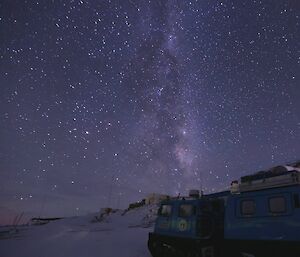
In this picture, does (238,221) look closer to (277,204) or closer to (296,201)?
(277,204)

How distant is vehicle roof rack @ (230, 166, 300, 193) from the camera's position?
33.7 feet

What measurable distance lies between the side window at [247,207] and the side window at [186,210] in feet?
8.02

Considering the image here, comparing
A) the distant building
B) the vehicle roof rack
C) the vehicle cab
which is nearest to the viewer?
the vehicle roof rack

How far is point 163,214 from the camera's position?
1498 cm

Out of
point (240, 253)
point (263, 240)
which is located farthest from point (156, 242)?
point (263, 240)

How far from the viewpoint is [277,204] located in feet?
33.9

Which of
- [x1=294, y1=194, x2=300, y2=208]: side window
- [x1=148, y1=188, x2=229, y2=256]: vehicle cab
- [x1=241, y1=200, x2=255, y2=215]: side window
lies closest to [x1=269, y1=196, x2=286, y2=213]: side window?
[x1=294, y1=194, x2=300, y2=208]: side window

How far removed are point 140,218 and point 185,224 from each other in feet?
112

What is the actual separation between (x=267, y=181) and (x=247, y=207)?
1239 mm

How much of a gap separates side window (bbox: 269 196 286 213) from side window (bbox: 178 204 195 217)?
3.72 metres

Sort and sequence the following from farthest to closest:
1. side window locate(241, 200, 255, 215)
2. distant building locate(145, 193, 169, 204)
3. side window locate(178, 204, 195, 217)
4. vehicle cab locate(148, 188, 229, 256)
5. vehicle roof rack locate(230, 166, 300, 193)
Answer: distant building locate(145, 193, 169, 204) < side window locate(178, 204, 195, 217) < vehicle cab locate(148, 188, 229, 256) < side window locate(241, 200, 255, 215) < vehicle roof rack locate(230, 166, 300, 193)

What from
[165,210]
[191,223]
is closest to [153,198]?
[165,210]

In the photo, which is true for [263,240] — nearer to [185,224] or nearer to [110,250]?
[185,224]

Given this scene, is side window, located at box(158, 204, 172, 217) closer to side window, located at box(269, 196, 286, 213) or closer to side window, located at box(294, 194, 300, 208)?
side window, located at box(269, 196, 286, 213)
